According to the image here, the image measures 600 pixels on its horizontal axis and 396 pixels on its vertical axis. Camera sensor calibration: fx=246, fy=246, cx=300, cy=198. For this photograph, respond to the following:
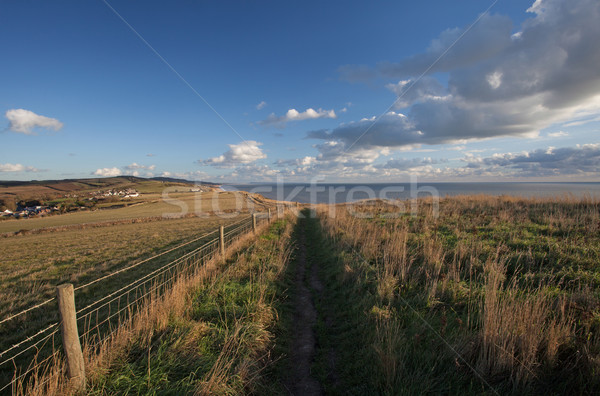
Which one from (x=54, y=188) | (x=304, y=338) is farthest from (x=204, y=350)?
(x=54, y=188)

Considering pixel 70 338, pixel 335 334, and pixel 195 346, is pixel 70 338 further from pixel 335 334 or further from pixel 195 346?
pixel 335 334

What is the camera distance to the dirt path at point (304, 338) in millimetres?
3498

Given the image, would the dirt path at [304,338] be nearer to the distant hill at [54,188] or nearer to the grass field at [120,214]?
the grass field at [120,214]

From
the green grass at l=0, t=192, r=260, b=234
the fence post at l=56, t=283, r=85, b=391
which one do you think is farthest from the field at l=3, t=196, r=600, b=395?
the green grass at l=0, t=192, r=260, b=234

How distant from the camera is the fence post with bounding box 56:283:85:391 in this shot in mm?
2697

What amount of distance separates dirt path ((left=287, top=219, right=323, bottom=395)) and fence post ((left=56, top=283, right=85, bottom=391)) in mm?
2542

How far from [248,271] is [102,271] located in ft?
27.2

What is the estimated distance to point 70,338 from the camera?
110 inches

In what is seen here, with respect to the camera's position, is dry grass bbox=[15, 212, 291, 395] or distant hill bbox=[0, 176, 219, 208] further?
distant hill bbox=[0, 176, 219, 208]

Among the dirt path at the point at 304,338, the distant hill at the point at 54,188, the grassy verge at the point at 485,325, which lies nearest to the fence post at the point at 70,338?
the dirt path at the point at 304,338

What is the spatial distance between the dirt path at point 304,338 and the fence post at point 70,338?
2.54 m

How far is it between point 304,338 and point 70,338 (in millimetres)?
3426

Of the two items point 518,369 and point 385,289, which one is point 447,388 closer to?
point 518,369

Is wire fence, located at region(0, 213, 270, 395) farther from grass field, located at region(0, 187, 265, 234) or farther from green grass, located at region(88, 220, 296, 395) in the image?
grass field, located at region(0, 187, 265, 234)
